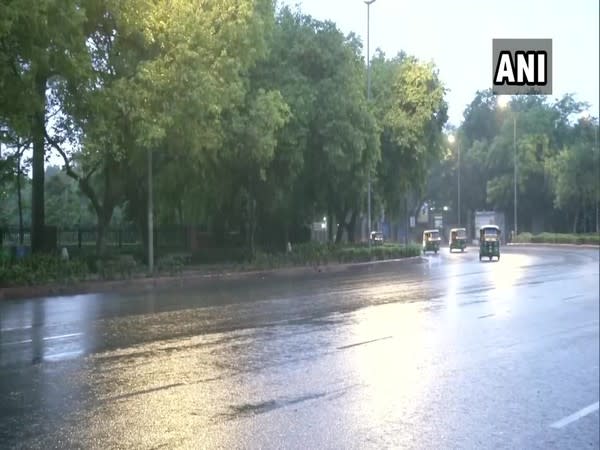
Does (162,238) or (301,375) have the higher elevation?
(162,238)

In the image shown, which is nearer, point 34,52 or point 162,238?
point 34,52

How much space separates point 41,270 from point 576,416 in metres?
17.5

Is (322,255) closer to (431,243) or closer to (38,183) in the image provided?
(38,183)

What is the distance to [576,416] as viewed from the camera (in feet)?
23.8

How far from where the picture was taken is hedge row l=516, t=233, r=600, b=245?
63.8 m

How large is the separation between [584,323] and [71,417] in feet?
32.5

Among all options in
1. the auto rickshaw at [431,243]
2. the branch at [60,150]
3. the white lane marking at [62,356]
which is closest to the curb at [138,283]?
the branch at [60,150]

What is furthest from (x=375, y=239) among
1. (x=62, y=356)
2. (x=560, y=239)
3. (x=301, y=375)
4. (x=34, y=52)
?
(x=301, y=375)

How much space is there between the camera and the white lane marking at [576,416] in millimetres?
6973

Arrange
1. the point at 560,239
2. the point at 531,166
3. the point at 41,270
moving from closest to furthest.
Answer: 1. the point at 41,270
2. the point at 560,239
3. the point at 531,166

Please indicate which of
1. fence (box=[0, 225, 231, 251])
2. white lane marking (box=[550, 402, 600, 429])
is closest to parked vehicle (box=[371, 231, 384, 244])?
fence (box=[0, 225, 231, 251])

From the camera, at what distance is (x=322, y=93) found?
30.6 metres

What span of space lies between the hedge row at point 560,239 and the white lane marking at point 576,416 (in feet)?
193

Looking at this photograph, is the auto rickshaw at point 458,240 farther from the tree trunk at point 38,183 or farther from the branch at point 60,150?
the branch at point 60,150
